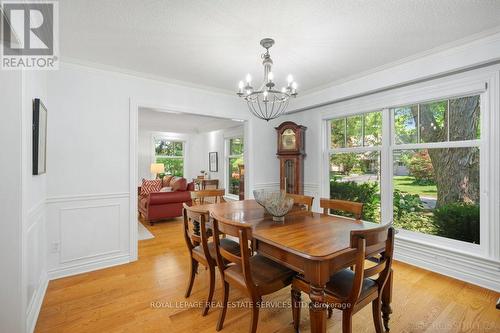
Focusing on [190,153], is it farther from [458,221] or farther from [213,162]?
[458,221]

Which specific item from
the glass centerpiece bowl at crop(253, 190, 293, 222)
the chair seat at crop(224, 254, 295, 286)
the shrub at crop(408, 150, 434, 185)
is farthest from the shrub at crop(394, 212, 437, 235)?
the chair seat at crop(224, 254, 295, 286)

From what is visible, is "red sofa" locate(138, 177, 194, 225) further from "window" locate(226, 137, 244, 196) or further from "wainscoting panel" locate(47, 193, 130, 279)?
"window" locate(226, 137, 244, 196)

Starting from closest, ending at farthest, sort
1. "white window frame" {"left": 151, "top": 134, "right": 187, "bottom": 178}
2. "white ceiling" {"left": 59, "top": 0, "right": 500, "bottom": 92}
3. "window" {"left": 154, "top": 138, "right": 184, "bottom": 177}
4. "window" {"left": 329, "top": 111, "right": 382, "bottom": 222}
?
"white ceiling" {"left": 59, "top": 0, "right": 500, "bottom": 92}
"window" {"left": 329, "top": 111, "right": 382, "bottom": 222}
"white window frame" {"left": 151, "top": 134, "right": 187, "bottom": 178}
"window" {"left": 154, "top": 138, "right": 184, "bottom": 177}

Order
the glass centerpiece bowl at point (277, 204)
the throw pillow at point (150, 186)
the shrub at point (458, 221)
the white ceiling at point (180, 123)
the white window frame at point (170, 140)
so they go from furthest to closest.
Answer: the white window frame at point (170, 140)
the white ceiling at point (180, 123)
the throw pillow at point (150, 186)
the shrub at point (458, 221)
the glass centerpiece bowl at point (277, 204)

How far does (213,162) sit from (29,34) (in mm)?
5815

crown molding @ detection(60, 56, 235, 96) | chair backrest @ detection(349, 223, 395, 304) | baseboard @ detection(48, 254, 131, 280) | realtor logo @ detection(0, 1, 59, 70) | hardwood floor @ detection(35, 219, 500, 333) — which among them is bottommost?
hardwood floor @ detection(35, 219, 500, 333)

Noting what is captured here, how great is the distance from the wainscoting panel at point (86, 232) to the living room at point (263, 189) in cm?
2

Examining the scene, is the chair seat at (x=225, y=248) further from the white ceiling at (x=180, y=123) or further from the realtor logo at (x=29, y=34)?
the white ceiling at (x=180, y=123)

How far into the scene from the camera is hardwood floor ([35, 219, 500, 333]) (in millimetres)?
1824

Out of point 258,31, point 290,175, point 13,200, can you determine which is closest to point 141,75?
point 258,31

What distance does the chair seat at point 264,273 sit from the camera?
164 cm

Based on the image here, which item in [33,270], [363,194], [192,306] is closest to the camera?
[33,270]

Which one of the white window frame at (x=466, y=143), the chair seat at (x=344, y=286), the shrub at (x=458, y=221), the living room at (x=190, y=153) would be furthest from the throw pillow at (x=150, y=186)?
the shrub at (x=458, y=221)

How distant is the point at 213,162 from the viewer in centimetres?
763
